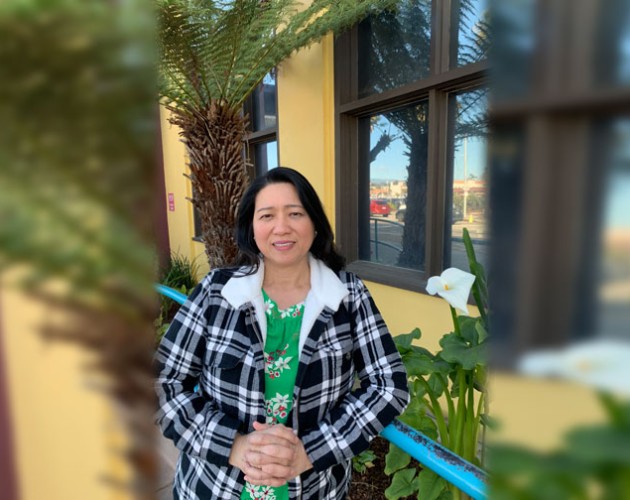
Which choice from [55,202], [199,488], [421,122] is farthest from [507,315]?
[421,122]

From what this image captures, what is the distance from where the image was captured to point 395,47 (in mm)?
2678

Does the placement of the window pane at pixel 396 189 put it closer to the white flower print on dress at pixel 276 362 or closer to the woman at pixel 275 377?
the woman at pixel 275 377

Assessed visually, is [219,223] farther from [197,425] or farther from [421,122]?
[197,425]

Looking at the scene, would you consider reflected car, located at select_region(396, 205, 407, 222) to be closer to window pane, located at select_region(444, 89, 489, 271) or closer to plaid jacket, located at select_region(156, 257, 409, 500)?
window pane, located at select_region(444, 89, 489, 271)

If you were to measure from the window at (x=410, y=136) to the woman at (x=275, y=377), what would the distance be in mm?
1071

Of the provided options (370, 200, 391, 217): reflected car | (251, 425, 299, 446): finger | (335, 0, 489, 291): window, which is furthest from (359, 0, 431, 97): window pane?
(251, 425, 299, 446): finger

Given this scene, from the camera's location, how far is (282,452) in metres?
0.99

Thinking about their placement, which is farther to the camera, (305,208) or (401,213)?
(401,213)

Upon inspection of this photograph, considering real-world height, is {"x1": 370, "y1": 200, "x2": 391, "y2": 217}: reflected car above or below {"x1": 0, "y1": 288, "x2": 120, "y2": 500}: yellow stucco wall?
below

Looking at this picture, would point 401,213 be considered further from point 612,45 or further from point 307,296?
point 612,45

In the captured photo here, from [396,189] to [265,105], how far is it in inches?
74.0

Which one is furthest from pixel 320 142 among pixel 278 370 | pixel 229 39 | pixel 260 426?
pixel 260 426

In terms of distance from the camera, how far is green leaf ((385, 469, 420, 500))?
62.9 inches

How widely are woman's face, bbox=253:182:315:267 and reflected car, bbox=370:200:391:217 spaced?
5.73ft
